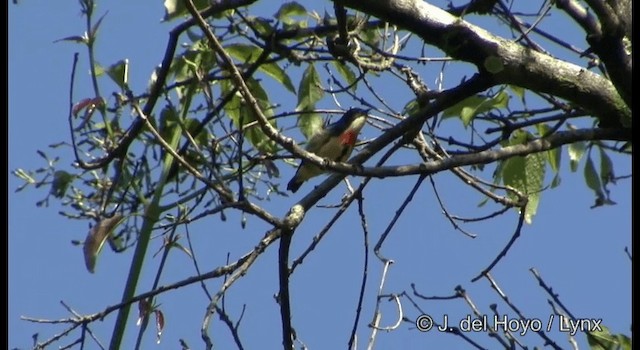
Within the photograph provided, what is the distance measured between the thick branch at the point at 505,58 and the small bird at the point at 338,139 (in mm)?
1278

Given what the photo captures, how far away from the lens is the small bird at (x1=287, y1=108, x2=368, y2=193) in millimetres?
4207

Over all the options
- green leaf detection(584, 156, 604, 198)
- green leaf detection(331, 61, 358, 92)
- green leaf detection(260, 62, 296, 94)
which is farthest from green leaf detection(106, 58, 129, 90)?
green leaf detection(584, 156, 604, 198)

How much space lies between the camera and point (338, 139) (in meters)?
4.26

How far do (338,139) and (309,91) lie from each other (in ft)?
1.82

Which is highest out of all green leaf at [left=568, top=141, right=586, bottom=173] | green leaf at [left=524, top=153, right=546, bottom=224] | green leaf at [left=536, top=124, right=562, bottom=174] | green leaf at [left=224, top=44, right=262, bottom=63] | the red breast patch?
the red breast patch

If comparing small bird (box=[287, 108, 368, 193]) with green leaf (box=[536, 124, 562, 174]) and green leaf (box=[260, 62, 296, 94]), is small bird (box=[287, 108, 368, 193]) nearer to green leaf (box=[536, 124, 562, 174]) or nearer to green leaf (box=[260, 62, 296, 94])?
green leaf (box=[260, 62, 296, 94])

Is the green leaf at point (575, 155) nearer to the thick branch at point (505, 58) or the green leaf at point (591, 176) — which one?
the green leaf at point (591, 176)

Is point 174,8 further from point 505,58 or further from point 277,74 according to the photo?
point 505,58

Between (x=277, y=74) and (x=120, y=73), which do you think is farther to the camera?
(x=277, y=74)

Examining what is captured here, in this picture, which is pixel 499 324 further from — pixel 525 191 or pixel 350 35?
pixel 350 35
